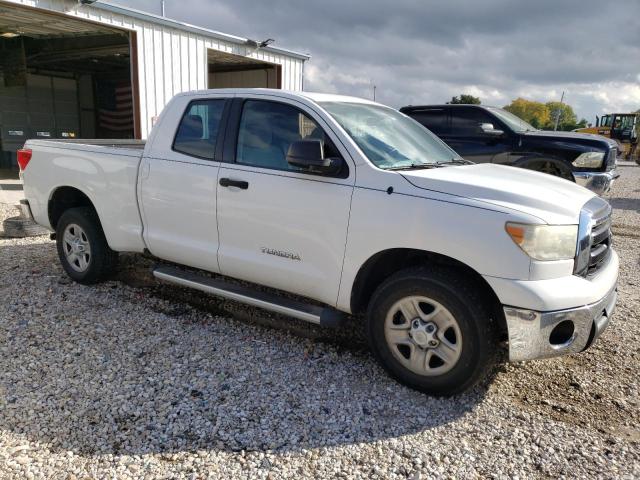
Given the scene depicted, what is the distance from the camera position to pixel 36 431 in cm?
287

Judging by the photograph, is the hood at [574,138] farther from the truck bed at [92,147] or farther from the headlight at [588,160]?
the truck bed at [92,147]

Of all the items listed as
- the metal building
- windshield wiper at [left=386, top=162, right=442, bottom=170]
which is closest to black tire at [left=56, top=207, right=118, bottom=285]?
windshield wiper at [left=386, top=162, right=442, bottom=170]

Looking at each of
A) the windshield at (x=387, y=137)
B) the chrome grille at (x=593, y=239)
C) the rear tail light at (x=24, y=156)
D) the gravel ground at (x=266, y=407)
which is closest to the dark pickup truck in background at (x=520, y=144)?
the gravel ground at (x=266, y=407)

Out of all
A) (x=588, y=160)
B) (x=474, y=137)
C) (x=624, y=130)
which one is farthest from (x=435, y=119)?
(x=624, y=130)

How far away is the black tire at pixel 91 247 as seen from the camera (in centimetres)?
503

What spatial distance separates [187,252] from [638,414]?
136 inches

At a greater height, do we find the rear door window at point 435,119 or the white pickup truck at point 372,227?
the rear door window at point 435,119

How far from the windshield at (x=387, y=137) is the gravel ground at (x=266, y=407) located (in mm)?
1524

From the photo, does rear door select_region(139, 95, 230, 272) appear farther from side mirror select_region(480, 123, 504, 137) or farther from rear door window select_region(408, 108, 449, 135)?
rear door window select_region(408, 108, 449, 135)

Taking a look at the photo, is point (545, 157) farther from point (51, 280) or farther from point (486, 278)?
point (51, 280)

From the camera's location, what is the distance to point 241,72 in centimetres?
1716

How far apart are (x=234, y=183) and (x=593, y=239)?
2503 millimetres

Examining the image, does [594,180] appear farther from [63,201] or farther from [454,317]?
[63,201]

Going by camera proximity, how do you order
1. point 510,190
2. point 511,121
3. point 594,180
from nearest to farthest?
1. point 510,190
2. point 594,180
3. point 511,121
